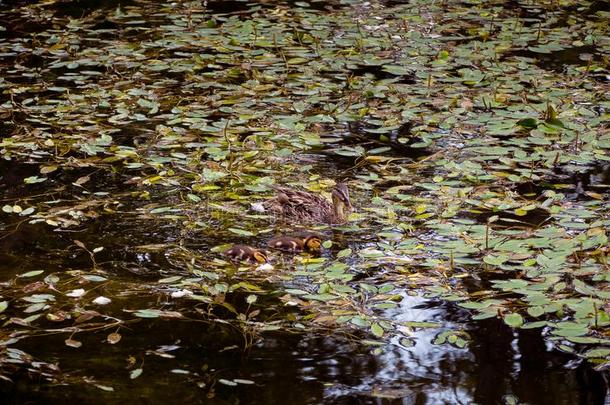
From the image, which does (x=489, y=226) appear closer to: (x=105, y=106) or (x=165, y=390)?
(x=165, y=390)

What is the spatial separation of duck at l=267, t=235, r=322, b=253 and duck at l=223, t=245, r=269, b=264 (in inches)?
4.6

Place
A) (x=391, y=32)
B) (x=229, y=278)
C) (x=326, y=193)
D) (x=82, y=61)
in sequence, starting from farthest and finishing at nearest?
(x=391, y=32) → (x=82, y=61) → (x=326, y=193) → (x=229, y=278)

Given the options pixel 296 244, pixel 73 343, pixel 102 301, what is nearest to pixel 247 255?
pixel 296 244

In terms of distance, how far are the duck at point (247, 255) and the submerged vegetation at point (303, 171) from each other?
79mm

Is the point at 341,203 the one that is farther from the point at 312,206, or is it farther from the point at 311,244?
the point at 311,244

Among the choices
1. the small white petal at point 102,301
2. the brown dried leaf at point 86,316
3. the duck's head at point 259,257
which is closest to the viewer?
the brown dried leaf at point 86,316

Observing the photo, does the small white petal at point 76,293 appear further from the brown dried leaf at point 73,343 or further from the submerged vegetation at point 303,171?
the brown dried leaf at point 73,343

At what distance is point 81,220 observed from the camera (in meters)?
4.88

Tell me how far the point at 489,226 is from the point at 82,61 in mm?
3996

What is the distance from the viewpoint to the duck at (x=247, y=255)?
14.1 ft

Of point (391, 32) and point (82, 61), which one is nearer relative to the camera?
point (82, 61)

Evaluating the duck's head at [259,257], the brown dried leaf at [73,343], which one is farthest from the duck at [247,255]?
the brown dried leaf at [73,343]

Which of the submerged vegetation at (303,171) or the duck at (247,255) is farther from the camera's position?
the duck at (247,255)

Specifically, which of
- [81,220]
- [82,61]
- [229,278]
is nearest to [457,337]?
[229,278]
